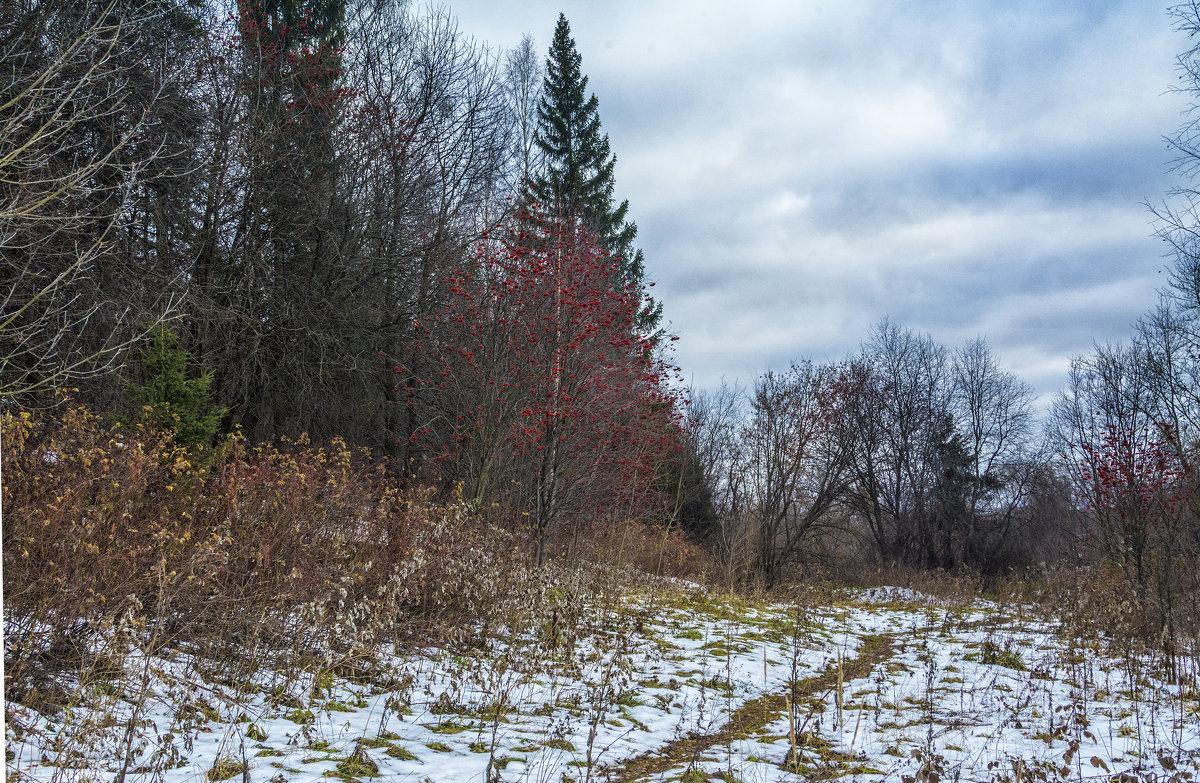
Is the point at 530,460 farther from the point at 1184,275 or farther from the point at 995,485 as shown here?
the point at 995,485

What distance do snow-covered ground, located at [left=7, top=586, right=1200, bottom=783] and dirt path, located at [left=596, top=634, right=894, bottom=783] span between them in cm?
2

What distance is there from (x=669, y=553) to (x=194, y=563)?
13495 mm

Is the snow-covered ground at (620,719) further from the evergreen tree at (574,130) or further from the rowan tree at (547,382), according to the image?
the evergreen tree at (574,130)

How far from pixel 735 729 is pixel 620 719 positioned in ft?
2.86

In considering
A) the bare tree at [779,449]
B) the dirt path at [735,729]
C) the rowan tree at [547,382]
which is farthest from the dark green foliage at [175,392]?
the bare tree at [779,449]

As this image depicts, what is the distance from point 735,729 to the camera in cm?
587

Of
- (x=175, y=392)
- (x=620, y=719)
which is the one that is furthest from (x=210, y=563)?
(x=175, y=392)

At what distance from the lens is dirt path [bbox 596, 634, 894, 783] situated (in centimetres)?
483

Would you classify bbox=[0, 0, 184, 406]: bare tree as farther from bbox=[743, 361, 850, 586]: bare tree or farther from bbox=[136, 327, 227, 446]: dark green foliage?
bbox=[743, 361, 850, 586]: bare tree

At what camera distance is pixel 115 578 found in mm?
5164

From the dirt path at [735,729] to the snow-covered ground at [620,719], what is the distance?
24mm

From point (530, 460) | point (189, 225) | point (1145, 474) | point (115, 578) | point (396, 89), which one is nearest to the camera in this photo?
point (115, 578)

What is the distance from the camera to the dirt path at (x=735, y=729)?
15.8 feet

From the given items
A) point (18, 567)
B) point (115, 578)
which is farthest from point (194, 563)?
point (18, 567)
